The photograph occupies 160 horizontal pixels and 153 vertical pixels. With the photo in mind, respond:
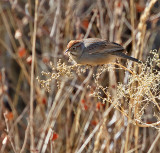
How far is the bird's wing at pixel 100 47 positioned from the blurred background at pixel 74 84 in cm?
20

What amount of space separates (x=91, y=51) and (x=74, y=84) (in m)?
0.88

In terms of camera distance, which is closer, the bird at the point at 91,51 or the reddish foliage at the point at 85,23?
the bird at the point at 91,51

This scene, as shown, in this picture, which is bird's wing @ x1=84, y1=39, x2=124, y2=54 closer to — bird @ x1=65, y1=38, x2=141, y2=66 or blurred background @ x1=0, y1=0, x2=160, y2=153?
bird @ x1=65, y1=38, x2=141, y2=66

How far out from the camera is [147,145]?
374 cm

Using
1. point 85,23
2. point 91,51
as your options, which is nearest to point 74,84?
point 91,51

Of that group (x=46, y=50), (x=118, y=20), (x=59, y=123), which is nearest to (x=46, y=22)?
(x=46, y=50)

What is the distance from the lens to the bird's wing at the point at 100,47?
2555 mm

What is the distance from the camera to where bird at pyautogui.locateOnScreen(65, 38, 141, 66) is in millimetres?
2650

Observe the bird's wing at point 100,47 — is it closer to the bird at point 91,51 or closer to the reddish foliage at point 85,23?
the bird at point 91,51

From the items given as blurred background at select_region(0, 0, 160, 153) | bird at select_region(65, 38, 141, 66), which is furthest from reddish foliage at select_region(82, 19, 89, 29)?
bird at select_region(65, 38, 141, 66)

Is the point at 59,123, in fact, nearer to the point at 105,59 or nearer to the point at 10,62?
the point at 105,59

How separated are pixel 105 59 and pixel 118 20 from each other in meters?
1.08

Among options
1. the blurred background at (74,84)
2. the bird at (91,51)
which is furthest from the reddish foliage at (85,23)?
the bird at (91,51)

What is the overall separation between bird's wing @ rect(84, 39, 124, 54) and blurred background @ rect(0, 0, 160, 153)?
0.20 metres
